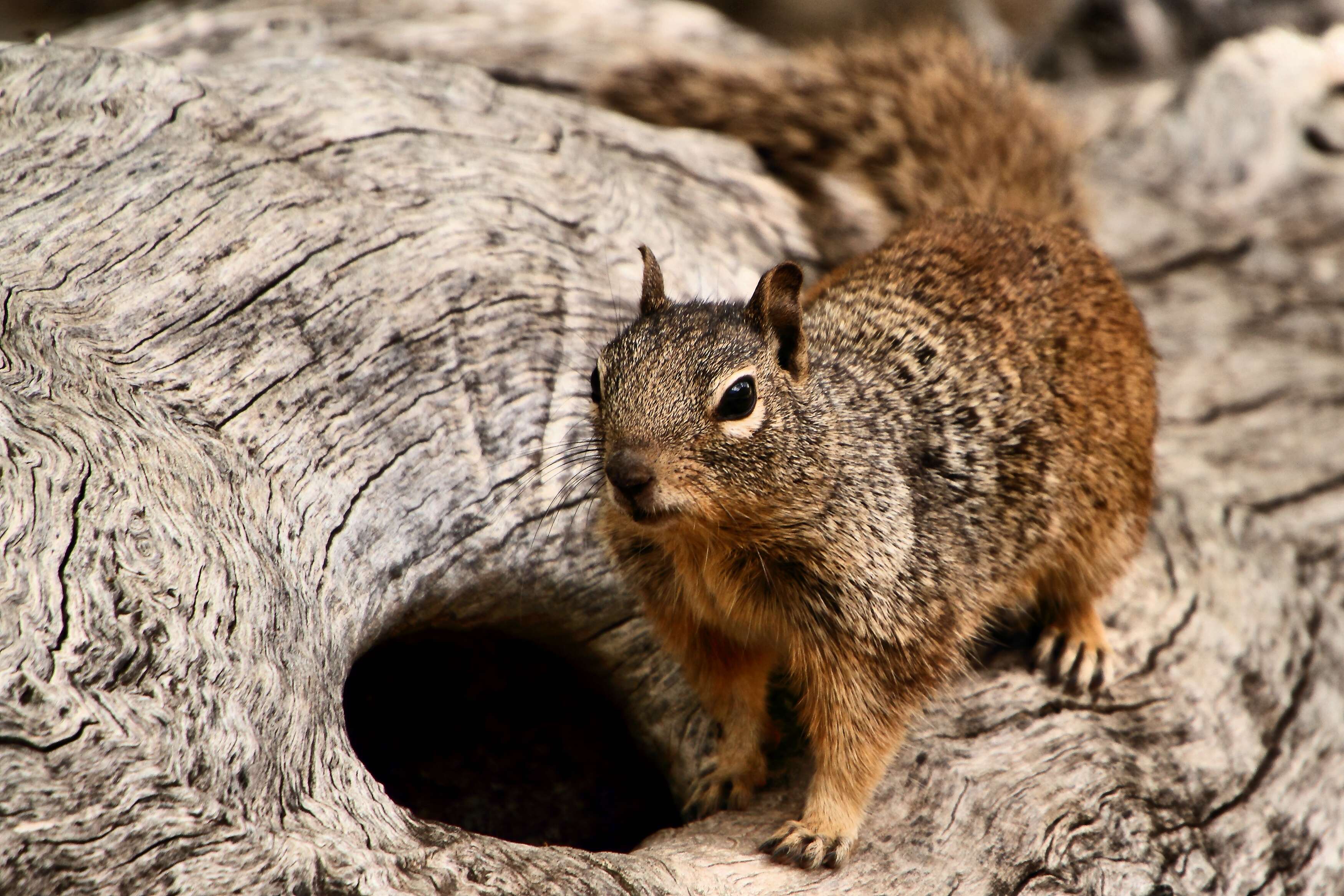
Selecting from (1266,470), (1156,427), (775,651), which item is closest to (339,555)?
(775,651)

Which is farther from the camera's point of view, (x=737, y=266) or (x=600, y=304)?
(x=737, y=266)

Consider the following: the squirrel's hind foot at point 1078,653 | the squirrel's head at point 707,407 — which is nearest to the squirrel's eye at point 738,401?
the squirrel's head at point 707,407

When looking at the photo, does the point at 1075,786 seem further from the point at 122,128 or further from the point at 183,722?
the point at 122,128

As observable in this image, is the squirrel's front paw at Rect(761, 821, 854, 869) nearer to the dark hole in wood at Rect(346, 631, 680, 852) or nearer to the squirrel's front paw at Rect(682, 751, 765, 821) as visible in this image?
the squirrel's front paw at Rect(682, 751, 765, 821)

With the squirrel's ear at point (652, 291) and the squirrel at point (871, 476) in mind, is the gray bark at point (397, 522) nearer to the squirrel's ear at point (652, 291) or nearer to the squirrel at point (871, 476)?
the squirrel at point (871, 476)

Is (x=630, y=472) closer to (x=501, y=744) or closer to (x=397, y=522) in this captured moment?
(x=397, y=522)

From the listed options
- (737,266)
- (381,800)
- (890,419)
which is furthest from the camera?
(737,266)

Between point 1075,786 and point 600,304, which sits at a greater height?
point 600,304
